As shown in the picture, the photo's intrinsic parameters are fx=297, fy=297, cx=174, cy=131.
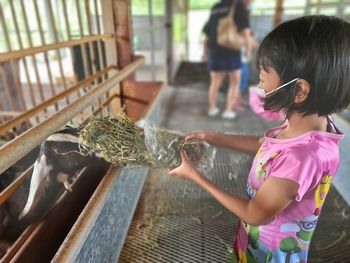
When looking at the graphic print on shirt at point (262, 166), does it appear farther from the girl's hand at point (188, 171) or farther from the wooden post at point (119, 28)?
the wooden post at point (119, 28)

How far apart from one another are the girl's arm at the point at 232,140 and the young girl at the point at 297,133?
0.19 metres

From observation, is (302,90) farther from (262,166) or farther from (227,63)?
(227,63)

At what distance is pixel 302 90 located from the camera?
82 centimetres

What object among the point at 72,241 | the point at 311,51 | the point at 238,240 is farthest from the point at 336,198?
the point at 72,241

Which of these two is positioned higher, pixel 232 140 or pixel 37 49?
pixel 37 49

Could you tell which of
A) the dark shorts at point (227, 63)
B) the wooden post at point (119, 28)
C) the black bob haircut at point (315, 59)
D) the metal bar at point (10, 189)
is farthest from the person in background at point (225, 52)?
the metal bar at point (10, 189)

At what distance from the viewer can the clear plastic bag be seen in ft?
3.83

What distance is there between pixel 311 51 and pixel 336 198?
1539mm

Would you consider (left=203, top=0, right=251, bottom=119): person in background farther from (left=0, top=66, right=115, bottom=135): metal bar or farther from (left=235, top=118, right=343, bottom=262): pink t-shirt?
(left=235, top=118, right=343, bottom=262): pink t-shirt

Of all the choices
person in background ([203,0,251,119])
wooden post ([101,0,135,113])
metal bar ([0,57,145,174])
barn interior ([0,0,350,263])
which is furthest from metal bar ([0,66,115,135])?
person in background ([203,0,251,119])

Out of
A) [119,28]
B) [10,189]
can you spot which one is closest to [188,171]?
[10,189]

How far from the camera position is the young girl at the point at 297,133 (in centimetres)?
78

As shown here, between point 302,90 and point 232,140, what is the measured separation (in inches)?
17.7

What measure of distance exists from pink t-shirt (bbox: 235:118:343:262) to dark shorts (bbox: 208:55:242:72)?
8.37ft
